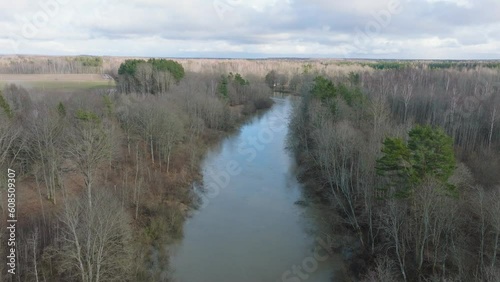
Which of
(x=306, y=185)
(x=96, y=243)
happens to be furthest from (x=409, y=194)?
(x=306, y=185)

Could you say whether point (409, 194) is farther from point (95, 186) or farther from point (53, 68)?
point (53, 68)

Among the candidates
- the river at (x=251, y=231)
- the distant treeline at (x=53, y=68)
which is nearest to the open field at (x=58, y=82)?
the distant treeline at (x=53, y=68)

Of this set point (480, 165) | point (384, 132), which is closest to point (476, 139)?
point (480, 165)

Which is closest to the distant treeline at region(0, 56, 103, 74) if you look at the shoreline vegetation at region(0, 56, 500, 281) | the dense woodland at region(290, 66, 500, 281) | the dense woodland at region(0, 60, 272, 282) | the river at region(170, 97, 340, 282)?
the dense woodland at region(0, 60, 272, 282)

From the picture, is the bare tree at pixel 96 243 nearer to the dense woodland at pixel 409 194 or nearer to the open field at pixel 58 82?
the dense woodland at pixel 409 194

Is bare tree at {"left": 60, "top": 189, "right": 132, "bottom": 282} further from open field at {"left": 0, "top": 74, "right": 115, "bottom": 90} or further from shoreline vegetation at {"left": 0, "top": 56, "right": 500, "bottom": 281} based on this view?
open field at {"left": 0, "top": 74, "right": 115, "bottom": 90}

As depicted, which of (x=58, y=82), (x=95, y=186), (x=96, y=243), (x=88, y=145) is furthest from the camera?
(x=58, y=82)

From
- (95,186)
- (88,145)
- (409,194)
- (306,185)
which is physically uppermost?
(88,145)
